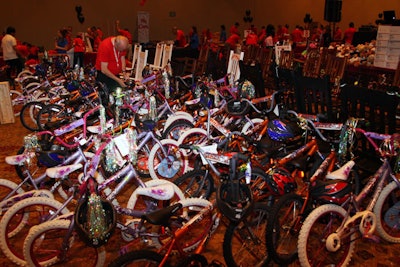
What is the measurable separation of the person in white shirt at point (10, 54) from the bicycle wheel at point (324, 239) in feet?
30.6

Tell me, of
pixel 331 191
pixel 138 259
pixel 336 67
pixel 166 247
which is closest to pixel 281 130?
pixel 331 191

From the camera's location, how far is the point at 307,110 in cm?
407

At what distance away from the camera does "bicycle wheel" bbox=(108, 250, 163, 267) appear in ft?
6.31

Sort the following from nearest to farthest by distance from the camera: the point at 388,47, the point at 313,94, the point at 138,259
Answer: the point at 138,259 < the point at 313,94 < the point at 388,47

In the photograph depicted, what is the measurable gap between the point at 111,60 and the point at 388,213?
408 centimetres

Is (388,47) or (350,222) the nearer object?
(350,222)

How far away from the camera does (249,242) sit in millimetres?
2508

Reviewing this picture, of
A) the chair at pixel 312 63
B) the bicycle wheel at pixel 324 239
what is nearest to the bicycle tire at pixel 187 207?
the bicycle wheel at pixel 324 239

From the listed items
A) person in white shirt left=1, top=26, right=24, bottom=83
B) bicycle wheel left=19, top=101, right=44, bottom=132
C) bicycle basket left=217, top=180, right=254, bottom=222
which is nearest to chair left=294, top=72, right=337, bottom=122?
bicycle basket left=217, top=180, right=254, bottom=222

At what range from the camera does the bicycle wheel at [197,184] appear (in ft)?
9.95

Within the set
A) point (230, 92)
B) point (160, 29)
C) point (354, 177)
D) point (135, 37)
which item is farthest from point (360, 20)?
point (354, 177)

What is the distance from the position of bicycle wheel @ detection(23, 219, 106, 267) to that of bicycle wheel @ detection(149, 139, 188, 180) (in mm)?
1025

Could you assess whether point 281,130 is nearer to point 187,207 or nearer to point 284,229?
point 284,229

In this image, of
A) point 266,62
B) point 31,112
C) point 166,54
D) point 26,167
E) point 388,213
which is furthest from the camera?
point 166,54
